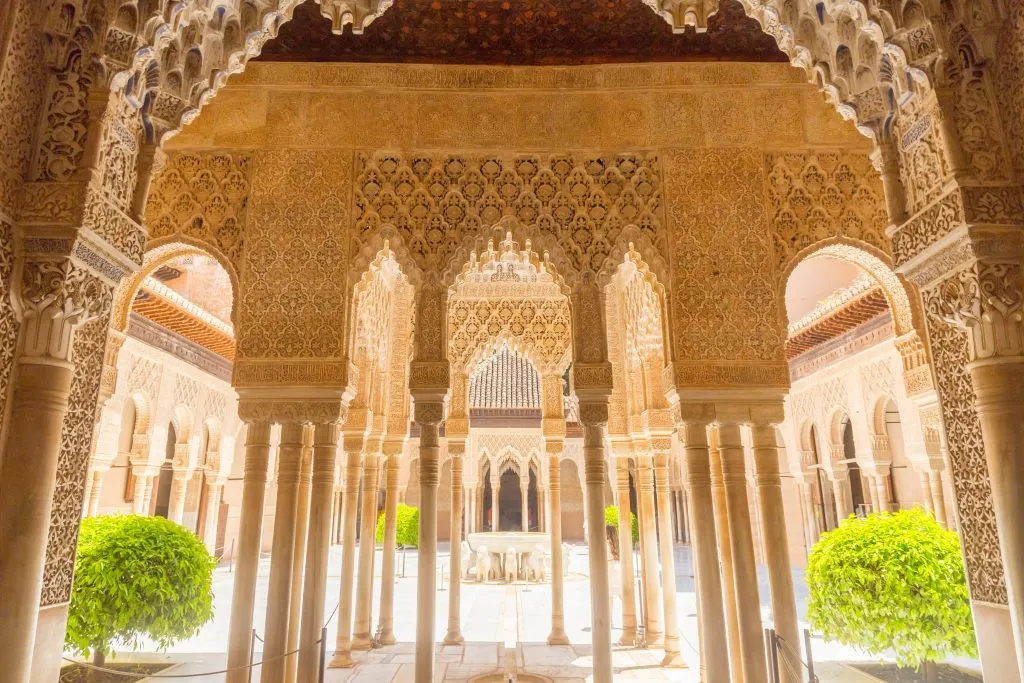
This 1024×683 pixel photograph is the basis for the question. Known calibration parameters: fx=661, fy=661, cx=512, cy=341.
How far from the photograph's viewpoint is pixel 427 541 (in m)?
4.81

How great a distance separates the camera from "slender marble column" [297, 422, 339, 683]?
14.7ft

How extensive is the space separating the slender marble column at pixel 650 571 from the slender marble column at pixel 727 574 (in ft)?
4.88

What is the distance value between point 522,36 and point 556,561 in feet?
17.3

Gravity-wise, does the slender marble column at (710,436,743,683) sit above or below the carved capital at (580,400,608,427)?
below

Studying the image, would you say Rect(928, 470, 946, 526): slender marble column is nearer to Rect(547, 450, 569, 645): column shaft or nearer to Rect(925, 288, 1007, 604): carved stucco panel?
Rect(547, 450, 569, 645): column shaft

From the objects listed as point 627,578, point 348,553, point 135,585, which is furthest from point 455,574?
point 135,585

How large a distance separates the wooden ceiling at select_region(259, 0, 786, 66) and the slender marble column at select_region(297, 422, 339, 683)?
293 centimetres

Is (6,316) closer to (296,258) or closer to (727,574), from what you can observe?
(296,258)

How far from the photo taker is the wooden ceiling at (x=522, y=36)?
478cm

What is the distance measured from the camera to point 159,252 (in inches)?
196

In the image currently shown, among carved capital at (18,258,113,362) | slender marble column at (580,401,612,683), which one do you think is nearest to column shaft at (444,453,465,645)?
slender marble column at (580,401,612,683)

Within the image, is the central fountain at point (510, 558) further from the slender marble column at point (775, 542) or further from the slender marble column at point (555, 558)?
the slender marble column at point (775, 542)

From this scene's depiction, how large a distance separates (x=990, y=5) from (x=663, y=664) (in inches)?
221

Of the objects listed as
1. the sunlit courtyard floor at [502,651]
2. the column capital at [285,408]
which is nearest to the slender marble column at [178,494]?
the sunlit courtyard floor at [502,651]
